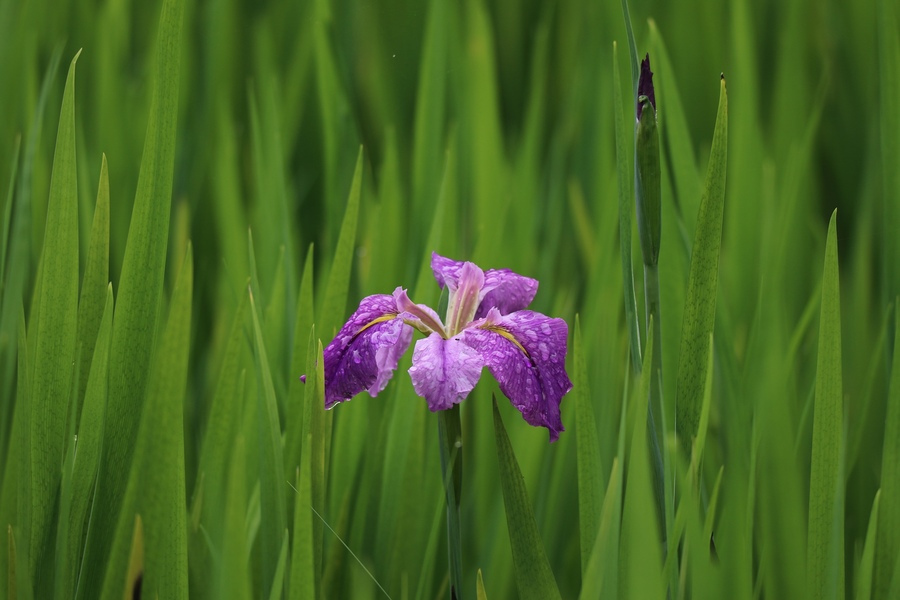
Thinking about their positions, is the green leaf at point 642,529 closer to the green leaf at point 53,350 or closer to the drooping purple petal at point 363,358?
the drooping purple petal at point 363,358

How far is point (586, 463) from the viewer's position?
507 mm

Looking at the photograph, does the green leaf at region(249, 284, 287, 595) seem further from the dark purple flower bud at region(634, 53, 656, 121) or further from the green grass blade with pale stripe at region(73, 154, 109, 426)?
the dark purple flower bud at region(634, 53, 656, 121)

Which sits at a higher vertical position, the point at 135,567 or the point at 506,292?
the point at 506,292

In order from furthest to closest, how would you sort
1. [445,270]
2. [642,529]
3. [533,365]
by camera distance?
[445,270], [533,365], [642,529]

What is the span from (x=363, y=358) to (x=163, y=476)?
15cm

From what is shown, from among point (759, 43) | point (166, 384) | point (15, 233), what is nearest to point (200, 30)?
point (15, 233)

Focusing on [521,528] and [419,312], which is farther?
[419,312]

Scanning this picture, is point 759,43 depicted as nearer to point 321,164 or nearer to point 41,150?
point 321,164

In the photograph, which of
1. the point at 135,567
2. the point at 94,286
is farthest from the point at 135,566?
the point at 94,286

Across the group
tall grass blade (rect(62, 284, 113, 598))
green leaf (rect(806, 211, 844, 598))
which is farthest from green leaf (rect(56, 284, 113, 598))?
green leaf (rect(806, 211, 844, 598))

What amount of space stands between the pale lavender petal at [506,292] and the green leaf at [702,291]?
5.9 inches

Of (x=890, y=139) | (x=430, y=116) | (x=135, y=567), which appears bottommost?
(x=135, y=567)

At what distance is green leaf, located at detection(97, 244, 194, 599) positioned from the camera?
0.45m

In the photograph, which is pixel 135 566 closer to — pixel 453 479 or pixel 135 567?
pixel 135 567
